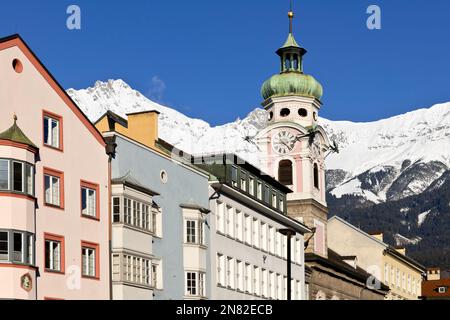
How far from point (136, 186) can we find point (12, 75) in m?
10.2

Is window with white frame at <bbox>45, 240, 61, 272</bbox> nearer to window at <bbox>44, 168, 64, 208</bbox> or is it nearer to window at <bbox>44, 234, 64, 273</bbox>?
window at <bbox>44, 234, 64, 273</bbox>

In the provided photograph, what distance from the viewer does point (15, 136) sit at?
162 ft

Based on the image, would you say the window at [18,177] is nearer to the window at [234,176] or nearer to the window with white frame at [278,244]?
the window at [234,176]

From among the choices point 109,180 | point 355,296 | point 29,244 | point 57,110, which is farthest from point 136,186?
point 355,296

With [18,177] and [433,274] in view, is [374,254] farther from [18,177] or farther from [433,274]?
[18,177]

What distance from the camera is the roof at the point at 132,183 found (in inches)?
2264

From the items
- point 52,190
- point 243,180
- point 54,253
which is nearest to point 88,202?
point 52,190

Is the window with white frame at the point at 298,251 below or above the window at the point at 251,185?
below

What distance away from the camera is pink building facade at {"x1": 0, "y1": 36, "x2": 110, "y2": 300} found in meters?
48.7

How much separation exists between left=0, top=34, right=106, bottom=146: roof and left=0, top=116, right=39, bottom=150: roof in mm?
3766

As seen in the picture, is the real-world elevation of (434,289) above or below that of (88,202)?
below

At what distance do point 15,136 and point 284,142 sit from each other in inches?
2829

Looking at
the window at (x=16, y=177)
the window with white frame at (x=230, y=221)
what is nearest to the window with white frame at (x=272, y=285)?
the window with white frame at (x=230, y=221)

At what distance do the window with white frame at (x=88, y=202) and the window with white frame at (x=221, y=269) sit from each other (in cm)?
1577
